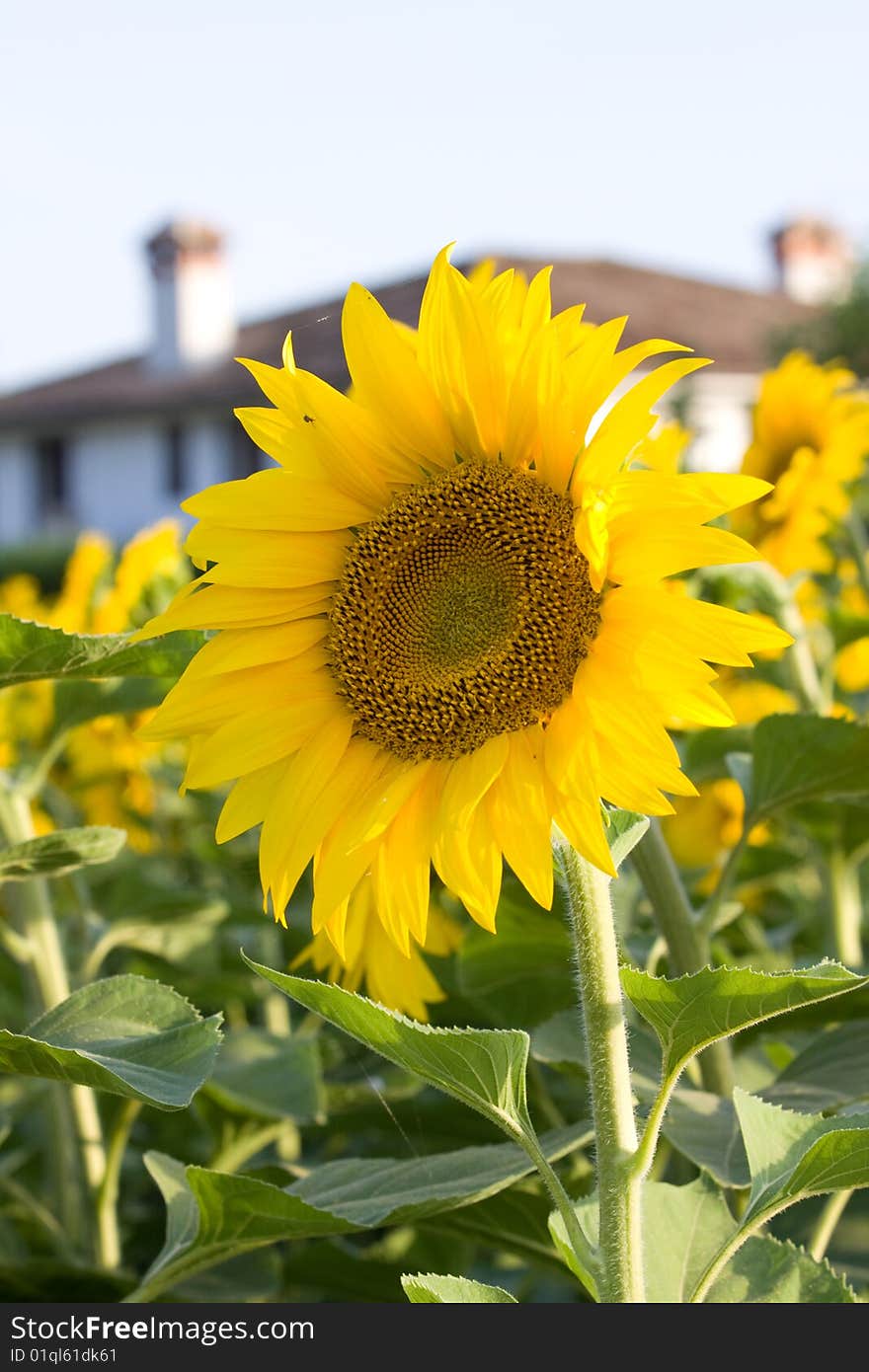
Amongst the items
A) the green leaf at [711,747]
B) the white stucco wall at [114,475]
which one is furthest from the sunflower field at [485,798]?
the white stucco wall at [114,475]

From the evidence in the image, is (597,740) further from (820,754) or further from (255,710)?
(820,754)

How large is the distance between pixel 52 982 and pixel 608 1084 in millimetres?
834

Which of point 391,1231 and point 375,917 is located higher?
point 375,917

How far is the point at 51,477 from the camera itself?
24734mm

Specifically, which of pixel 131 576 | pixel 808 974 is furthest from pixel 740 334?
pixel 808 974

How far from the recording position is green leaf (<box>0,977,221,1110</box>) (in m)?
0.93

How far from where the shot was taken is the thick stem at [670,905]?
3.86 ft

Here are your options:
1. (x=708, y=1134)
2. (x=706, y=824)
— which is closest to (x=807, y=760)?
(x=708, y=1134)

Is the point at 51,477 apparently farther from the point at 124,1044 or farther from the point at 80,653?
the point at 124,1044

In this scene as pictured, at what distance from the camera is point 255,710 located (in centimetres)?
102

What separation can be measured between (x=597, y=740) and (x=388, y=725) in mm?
187

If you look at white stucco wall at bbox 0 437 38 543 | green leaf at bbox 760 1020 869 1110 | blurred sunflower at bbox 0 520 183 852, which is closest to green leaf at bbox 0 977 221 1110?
green leaf at bbox 760 1020 869 1110

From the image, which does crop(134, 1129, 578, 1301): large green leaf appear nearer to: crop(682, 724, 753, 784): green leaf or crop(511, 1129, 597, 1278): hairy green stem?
crop(511, 1129, 597, 1278): hairy green stem

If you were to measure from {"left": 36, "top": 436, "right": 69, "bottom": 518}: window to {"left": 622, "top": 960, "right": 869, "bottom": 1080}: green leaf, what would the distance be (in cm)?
2433
